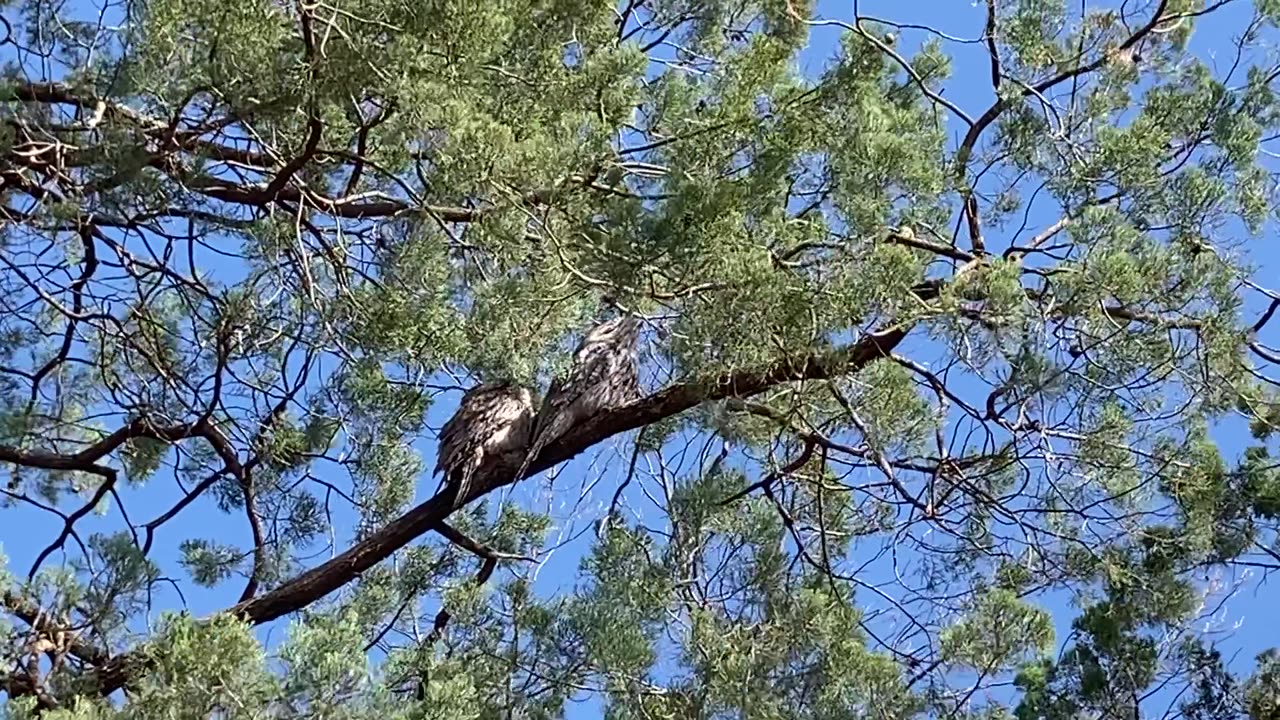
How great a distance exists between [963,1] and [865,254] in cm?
83

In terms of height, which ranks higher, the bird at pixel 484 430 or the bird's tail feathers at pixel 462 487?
the bird at pixel 484 430

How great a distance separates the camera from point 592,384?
3.36 meters

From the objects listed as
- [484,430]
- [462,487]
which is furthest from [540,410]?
[462,487]

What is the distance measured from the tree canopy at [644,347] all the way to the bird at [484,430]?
70 mm

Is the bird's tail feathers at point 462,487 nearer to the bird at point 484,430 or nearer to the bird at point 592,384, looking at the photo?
the bird at point 484,430

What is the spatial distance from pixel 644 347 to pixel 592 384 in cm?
13

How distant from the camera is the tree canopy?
268 centimetres

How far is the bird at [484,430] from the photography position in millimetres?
3434

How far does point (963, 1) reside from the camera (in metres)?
3.21

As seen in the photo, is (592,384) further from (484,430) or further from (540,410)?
(484,430)

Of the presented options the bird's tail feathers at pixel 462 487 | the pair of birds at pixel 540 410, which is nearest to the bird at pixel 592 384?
the pair of birds at pixel 540 410

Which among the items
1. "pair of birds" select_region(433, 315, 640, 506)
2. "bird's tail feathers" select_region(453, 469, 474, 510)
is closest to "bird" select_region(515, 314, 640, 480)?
"pair of birds" select_region(433, 315, 640, 506)

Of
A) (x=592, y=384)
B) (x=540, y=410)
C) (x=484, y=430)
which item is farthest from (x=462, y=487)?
(x=592, y=384)

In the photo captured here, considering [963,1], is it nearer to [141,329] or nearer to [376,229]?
[376,229]
